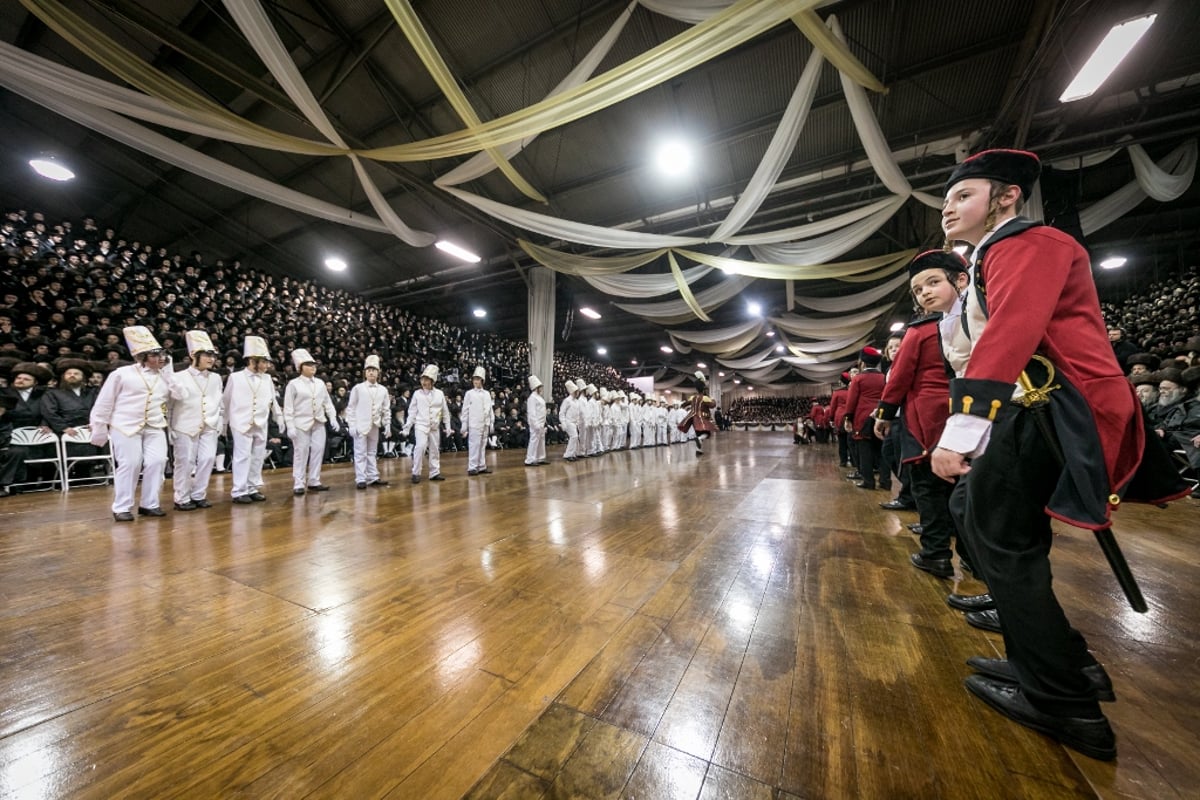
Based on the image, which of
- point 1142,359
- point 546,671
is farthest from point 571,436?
point 1142,359

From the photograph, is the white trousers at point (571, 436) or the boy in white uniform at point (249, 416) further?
the white trousers at point (571, 436)

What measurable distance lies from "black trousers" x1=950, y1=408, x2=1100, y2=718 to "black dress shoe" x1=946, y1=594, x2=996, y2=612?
2.05 ft

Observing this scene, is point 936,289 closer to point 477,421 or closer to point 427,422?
point 427,422

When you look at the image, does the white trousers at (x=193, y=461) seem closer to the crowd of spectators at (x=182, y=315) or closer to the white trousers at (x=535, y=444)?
the crowd of spectators at (x=182, y=315)

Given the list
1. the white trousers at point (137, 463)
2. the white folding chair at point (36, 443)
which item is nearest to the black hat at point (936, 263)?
the white trousers at point (137, 463)

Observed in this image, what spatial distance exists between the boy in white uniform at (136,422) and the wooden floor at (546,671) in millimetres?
632

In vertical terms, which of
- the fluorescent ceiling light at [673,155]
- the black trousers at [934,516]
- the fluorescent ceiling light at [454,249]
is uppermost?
the fluorescent ceiling light at [673,155]

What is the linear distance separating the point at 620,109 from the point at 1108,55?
16.7 feet

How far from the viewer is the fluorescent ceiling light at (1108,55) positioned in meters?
3.50

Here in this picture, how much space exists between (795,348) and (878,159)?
9.77 m

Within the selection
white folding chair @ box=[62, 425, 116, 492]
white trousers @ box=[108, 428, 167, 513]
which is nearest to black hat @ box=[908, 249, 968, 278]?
white trousers @ box=[108, 428, 167, 513]

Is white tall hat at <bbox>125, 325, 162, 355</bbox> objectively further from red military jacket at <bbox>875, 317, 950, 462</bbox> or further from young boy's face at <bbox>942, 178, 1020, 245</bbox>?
red military jacket at <bbox>875, 317, 950, 462</bbox>

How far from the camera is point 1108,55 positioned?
3834mm

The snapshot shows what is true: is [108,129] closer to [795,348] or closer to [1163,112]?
[1163,112]
